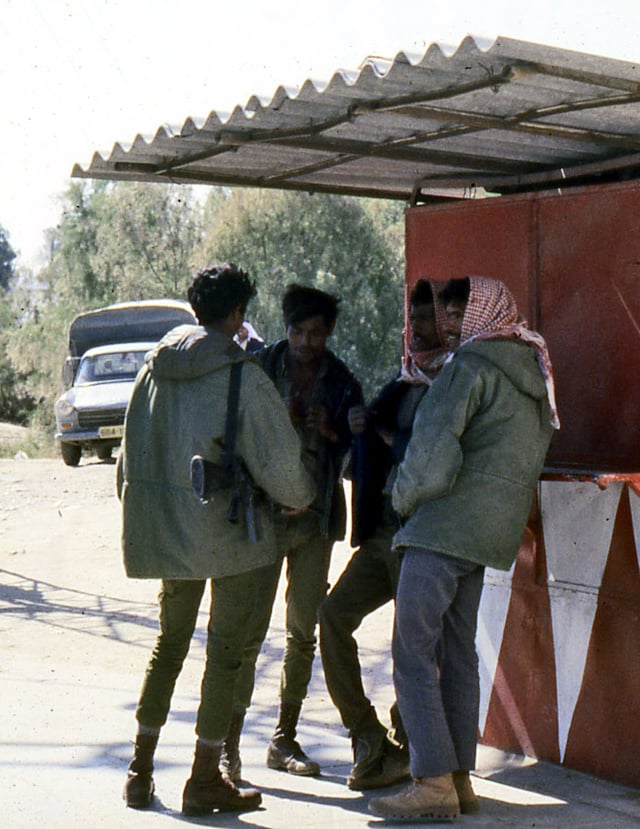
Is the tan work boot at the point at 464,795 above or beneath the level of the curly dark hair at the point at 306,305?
beneath

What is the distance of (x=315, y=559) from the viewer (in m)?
4.51

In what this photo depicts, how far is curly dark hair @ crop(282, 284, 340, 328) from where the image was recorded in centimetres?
442

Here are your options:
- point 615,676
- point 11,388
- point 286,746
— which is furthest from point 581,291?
point 11,388

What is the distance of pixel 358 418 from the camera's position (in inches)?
169

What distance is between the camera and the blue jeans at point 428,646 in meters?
3.94

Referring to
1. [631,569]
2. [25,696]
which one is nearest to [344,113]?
[631,569]

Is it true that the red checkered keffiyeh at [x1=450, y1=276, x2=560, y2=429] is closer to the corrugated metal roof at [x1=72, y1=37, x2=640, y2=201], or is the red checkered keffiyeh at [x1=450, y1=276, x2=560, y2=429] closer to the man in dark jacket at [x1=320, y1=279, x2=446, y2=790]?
the man in dark jacket at [x1=320, y1=279, x2=446, y2=790]

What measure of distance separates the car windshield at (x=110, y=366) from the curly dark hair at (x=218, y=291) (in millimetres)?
16204

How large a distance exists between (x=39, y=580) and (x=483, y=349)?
Answer: 24.5 ft

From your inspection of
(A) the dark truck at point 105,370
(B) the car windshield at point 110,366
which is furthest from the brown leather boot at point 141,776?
(B) the car windshield at point 110,366

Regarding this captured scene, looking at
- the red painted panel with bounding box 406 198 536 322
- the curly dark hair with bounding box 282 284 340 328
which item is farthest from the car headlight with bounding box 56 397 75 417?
the curly dark hair with bounding box 282 284 340 328

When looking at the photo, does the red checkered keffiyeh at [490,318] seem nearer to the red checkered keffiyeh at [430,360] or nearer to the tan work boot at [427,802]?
the red checkered keffiyeh at [430,360]

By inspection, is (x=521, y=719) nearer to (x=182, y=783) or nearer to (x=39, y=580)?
(x=182, y=783)

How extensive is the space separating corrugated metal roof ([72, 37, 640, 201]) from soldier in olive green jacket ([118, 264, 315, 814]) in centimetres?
63
